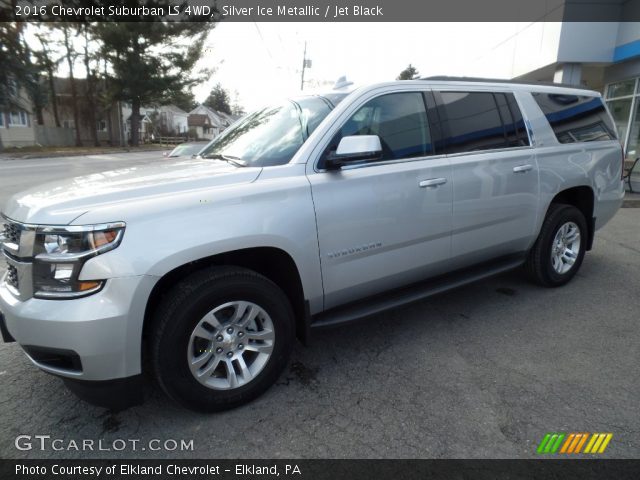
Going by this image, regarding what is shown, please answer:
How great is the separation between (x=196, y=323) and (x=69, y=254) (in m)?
0.71

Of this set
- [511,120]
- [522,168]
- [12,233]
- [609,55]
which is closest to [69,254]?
[12,233]

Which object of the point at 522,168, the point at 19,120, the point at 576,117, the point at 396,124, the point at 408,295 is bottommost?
the point at 408,295

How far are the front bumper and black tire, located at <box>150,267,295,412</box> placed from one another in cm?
14

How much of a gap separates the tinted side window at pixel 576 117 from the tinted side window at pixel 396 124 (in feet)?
5.20

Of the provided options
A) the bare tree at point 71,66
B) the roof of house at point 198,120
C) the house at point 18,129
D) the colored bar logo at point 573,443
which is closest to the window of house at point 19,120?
the house at point 18,129

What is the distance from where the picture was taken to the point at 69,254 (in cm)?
205

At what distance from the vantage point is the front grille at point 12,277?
2279 mm

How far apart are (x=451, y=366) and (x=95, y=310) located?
7.55 feet

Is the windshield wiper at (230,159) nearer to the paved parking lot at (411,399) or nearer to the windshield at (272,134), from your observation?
the windshield at (272,134)

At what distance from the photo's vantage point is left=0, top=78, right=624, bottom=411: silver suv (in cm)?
209

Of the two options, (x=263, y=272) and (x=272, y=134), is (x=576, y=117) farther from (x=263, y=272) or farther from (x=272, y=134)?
(x=263, y=272)

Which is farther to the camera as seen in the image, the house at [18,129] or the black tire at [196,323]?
the house at [18,129]

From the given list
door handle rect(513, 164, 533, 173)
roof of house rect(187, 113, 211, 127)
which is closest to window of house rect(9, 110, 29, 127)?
door handle rect(513, 164, 533, 173)
